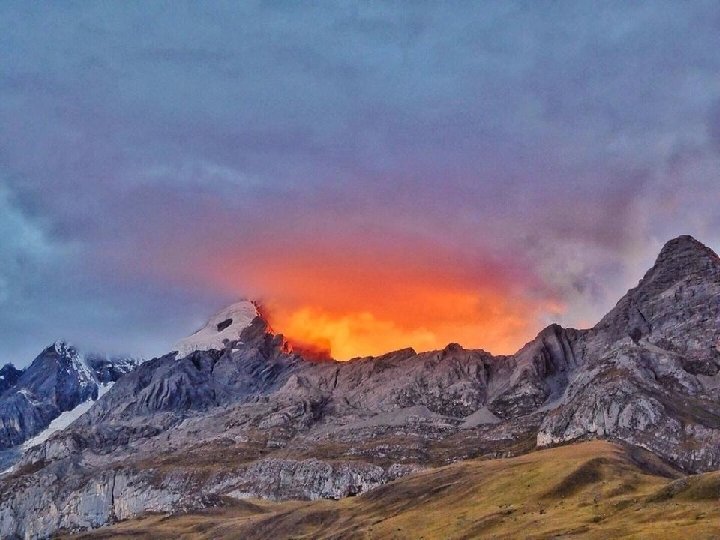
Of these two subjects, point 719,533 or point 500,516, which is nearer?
point 719,533

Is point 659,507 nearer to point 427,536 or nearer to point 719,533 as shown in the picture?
point 719,533

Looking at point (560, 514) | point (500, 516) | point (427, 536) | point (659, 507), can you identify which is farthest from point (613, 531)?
point (427, 536)

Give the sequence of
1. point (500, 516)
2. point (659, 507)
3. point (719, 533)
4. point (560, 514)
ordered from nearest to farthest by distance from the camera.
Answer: point (719, 533)
point (659, 507)
point (560, 514)
point (500, 516)

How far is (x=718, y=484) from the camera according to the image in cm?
14962

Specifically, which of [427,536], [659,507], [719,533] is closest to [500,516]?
[427,536]

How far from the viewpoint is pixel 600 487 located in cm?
19812

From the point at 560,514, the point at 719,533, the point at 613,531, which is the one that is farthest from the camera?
the point at 560,514

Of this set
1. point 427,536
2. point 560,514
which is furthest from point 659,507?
point 427,536

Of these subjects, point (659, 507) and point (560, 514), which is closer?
point (659, 507)

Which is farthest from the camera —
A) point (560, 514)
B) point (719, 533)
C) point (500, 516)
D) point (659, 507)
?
point (500, 516)

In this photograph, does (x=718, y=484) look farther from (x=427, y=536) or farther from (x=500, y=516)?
(x=427, y=536)

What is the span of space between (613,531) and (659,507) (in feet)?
59.7

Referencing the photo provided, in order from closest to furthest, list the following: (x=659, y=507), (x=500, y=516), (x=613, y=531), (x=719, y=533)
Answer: (x=719, y=533) → (x=613, y=531) → (x=659, y=507) → (x=500, y=516)

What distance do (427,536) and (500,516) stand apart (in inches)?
744
